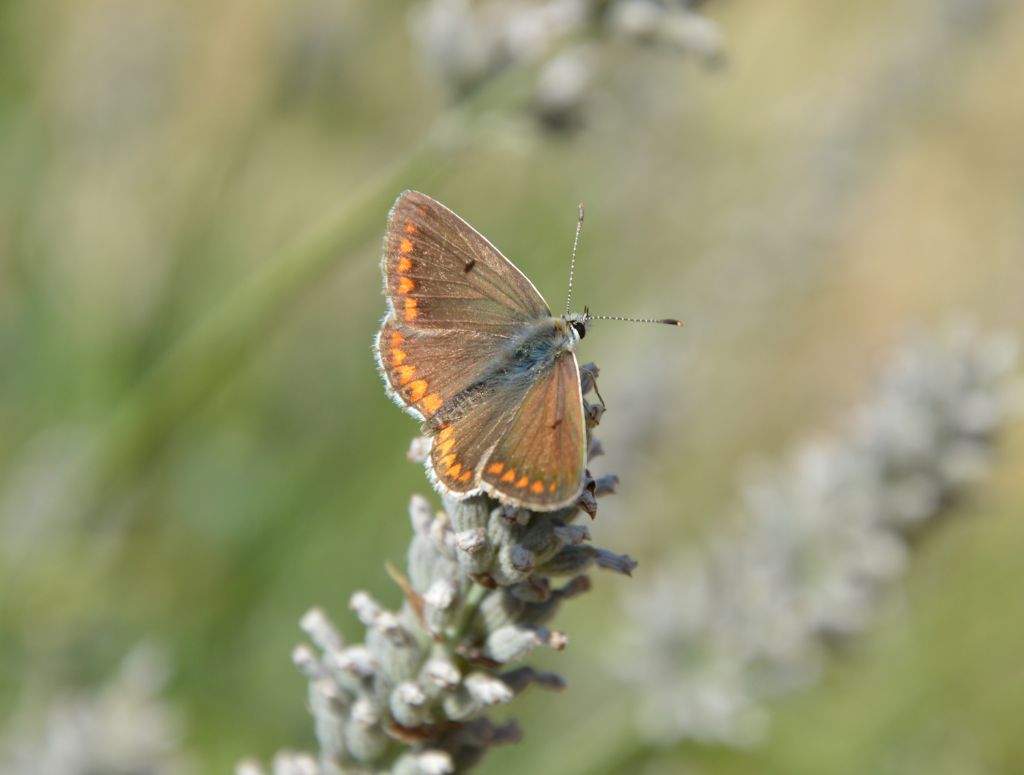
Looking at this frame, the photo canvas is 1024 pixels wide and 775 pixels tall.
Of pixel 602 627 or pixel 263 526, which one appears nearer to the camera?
pixel 263 526

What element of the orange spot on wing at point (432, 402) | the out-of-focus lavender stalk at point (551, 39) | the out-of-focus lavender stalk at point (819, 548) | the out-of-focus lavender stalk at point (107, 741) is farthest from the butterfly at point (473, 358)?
the out-of-focus lavender stalk at point (819, 548)

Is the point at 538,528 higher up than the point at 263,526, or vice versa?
the point at 263,526

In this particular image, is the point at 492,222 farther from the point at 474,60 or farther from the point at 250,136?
the point at 474,60

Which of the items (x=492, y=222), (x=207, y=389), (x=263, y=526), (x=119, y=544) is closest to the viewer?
(x=207, y=389)

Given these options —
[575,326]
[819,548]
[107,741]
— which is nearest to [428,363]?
[575,326]

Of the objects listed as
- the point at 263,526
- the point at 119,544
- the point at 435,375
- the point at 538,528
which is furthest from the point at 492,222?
the point at 538,528

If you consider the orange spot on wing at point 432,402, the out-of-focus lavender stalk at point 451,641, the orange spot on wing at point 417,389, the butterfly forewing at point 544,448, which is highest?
→ the orange spot on wing at point 417,389

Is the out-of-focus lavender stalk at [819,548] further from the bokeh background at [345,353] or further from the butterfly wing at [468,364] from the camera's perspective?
the butterfly wing at [468,364]
